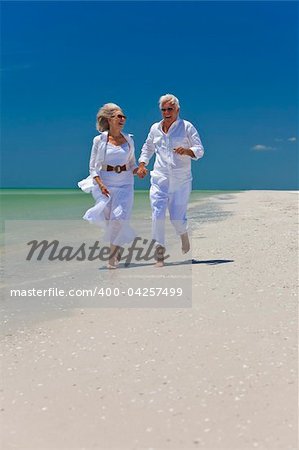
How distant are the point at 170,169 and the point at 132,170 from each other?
456 millimetres

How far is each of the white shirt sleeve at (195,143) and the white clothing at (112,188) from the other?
0.69 meters

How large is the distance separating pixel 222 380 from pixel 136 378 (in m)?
0.46

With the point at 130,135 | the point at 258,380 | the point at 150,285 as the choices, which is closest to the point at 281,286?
the point at 150,285

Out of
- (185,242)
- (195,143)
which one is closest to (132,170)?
(195,143)

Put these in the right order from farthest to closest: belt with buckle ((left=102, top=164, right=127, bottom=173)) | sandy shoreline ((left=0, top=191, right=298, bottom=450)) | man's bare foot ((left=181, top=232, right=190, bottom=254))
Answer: man's bare foot ((left=181, top=232, right=190, bottom=254)) < belt with buckle ((left=102, top=164, right=127, bottom=173)) < sandy shoreline ((left=0, top=191, right=298, bottom=450))

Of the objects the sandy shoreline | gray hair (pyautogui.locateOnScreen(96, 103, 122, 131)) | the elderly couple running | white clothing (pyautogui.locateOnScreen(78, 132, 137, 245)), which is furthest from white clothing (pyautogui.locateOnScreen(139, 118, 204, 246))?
the sandy shoreline

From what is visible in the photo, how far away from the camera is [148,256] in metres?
7.78

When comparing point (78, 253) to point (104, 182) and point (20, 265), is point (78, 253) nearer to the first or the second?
point (20, 265)

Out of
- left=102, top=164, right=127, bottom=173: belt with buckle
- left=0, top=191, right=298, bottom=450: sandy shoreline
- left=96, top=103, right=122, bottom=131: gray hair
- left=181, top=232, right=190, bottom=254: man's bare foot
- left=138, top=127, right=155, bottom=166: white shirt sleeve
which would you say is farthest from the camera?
left=181, top=232, right=190, bottom=254: man's bare foot

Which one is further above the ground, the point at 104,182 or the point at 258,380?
the point at 104,182

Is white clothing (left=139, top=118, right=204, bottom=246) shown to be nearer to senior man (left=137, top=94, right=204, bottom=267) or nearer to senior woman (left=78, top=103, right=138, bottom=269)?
senior man (left=137, top=94, right=204, bottom=267)

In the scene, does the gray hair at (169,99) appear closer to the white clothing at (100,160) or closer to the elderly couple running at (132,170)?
the elderly couple running at (132,170)

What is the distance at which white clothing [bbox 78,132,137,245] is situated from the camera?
702 cm

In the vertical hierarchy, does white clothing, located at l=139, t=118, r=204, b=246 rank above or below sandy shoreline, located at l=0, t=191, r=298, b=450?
above
